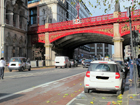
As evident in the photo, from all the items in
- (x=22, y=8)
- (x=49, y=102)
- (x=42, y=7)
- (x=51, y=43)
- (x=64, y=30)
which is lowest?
(x=49, y=102)

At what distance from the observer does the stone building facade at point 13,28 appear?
3369 cm

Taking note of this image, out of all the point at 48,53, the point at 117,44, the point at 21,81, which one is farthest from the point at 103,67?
the point at 48,53

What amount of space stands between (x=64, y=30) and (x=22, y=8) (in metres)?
11.7

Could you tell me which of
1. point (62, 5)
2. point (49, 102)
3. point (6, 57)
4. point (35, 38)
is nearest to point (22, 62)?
point (6, 57)

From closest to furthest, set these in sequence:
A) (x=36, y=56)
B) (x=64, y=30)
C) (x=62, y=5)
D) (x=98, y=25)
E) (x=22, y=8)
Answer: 1. (x=98, y=25)
2. (x=64, y=30)
3. (x=22, y=8)
4. (x=36, y=56)
5. (x=62, y=5)

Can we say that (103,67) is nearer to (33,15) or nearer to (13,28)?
(13,28)

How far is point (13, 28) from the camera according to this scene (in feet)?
122

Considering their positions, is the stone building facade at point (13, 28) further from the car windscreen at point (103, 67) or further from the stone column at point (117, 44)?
the car windscreen at point (103, 67)

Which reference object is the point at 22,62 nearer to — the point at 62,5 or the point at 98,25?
the point at 98,25

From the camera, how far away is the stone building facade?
33688 millimetres

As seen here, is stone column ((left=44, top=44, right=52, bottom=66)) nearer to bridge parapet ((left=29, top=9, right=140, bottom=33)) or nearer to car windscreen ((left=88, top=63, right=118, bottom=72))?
bridge parapet ((left=29, top=9, right=140, bottom=33))

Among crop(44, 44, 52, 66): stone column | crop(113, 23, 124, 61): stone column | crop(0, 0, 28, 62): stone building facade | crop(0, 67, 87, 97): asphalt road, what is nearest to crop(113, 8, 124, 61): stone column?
crop(113, 23, 124, 61): stone column

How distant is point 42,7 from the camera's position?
5866 cm

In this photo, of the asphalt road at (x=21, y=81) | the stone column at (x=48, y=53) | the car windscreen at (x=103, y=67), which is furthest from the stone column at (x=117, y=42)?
the car windscreen at (x=103, y=67)
